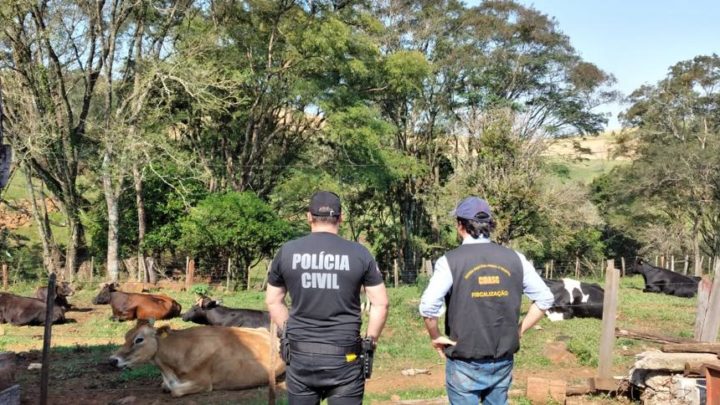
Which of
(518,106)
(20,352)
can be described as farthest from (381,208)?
(20,352)

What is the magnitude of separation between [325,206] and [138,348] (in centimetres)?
476

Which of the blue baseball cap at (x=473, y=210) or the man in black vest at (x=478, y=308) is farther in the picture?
the blue baseball cap at (x=473, y=210)

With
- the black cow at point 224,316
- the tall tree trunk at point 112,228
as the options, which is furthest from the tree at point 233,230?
the black cow at point 224,316

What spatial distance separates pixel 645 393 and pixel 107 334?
966cm

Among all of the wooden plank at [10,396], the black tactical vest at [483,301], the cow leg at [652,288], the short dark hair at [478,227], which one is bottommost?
the cow leg at [652,288]

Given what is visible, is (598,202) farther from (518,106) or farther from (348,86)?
(348,86)

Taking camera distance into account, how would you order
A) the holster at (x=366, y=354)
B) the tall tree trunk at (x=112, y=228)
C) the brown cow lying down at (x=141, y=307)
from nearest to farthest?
the holster at (x=366, y=354), the brown cow lying down at (x=141, y=307), the tall tree trunk at (x=112, y=228)

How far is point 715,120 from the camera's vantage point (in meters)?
37.6

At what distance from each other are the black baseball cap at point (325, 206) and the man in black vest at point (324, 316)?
1 cm

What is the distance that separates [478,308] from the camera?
4422 mm

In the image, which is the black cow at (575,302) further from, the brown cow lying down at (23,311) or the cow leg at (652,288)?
the brown cow lying down at (23,311)

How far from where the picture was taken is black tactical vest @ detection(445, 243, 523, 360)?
14.5 ft

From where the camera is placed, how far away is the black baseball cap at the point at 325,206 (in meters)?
4.42

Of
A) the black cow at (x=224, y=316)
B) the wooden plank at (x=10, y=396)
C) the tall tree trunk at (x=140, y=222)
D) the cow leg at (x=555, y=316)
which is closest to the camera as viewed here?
the wooden plank at (x=10, y=396)
